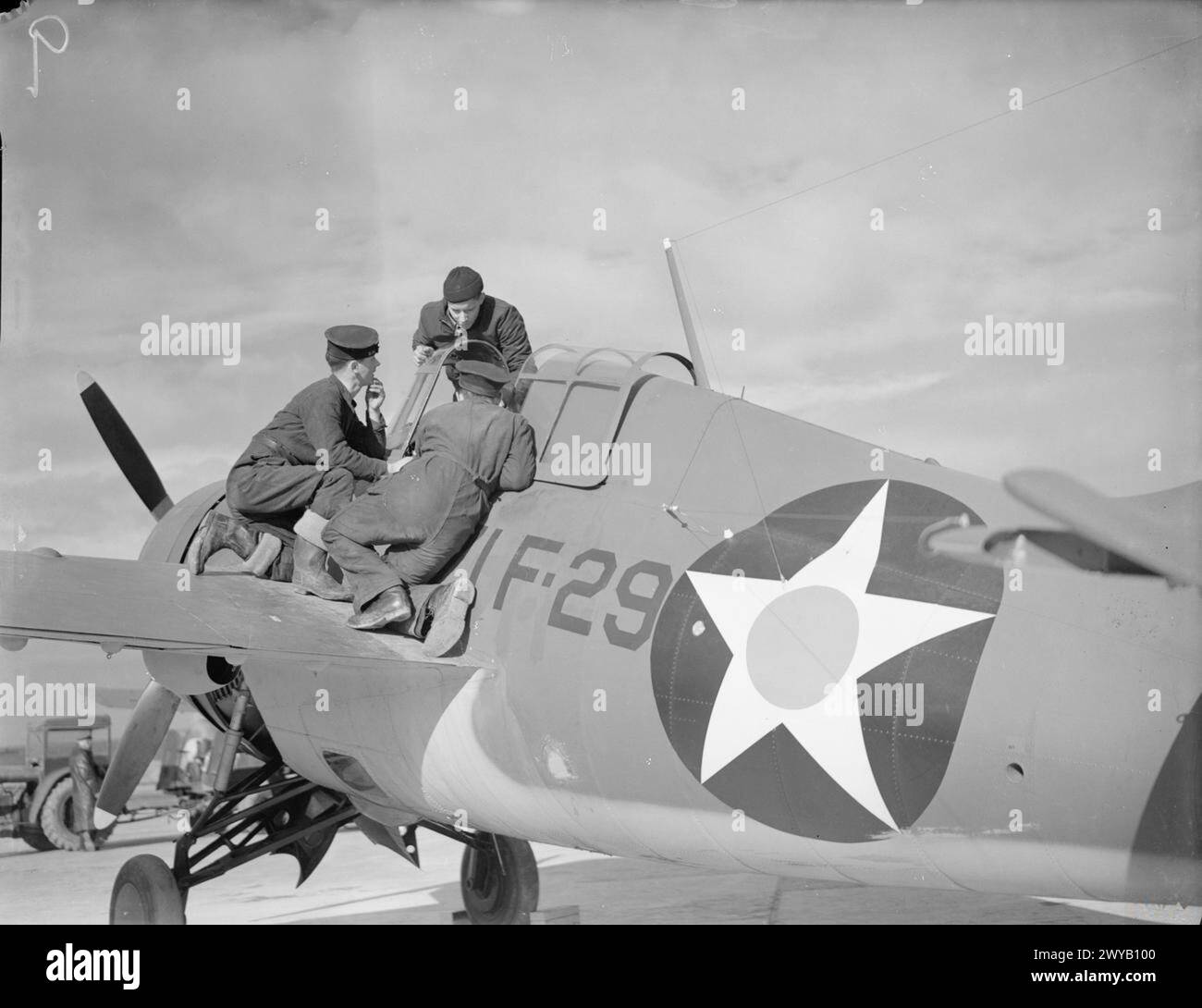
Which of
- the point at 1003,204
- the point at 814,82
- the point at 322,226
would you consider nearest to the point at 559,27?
the point at 322,226

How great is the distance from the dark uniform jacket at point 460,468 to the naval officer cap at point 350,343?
36.9 inches

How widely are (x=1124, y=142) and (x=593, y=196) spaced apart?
4.38m

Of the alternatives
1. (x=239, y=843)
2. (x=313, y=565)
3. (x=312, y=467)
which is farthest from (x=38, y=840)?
(x=312, y=467)

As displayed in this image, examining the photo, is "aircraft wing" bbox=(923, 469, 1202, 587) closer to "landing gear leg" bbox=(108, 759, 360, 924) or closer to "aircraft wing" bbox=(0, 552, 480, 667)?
"aircraft wing" bbox=(0, 552, 480, 667)

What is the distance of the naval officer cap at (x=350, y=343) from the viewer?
701cm

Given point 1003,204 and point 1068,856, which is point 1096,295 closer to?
point 1003,204

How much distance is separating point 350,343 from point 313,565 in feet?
4.00

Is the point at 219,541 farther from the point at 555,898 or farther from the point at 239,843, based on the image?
the point at 555,898

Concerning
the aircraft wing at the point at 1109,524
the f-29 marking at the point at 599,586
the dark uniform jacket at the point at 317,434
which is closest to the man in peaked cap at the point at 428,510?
the f-29 marking at the point at 599,586

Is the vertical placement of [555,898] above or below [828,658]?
below

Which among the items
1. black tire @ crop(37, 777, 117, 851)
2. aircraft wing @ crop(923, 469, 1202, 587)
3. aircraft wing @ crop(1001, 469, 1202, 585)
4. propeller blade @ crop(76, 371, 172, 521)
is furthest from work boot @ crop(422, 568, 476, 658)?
black tire @ crop(37, 777, 117, 851)

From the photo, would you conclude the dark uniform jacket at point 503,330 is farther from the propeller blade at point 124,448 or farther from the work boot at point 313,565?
the propeller blade at point 124,448

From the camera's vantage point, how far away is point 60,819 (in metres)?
15.4
